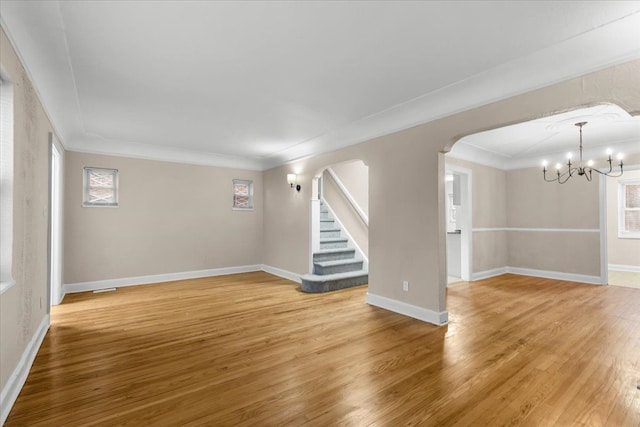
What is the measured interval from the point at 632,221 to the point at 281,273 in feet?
26.9

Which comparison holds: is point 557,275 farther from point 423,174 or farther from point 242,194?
point 242,194

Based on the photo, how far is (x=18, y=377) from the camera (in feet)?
6.75

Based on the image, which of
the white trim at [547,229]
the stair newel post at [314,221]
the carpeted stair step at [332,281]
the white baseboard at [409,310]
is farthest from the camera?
the white trim at [547,229]

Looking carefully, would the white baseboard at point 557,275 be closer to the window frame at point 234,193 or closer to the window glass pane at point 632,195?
the window glass pane at point 632,195

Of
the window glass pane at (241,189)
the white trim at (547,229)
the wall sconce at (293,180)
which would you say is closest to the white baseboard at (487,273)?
the white trim at (547,229)

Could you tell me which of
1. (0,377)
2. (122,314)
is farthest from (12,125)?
(122,314)

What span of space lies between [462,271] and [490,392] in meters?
4.22

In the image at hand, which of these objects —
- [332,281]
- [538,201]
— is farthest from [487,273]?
[332,281]

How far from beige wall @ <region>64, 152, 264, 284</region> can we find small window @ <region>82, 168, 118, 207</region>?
0.30ft

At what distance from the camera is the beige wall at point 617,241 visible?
22.2 feet

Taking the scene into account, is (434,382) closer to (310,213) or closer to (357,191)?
(310,213)

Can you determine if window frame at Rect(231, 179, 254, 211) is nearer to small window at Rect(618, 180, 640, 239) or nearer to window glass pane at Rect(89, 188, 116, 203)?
window glass pane at Rect(89, 188, 116, 203)

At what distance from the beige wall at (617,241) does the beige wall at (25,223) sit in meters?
10.4

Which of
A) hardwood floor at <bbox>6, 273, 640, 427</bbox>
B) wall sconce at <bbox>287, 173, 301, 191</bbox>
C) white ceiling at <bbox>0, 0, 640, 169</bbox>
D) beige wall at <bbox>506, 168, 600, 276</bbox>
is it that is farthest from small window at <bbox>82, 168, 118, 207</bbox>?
beige wall at <bbox>506, 168, 600, 276</bbox>
